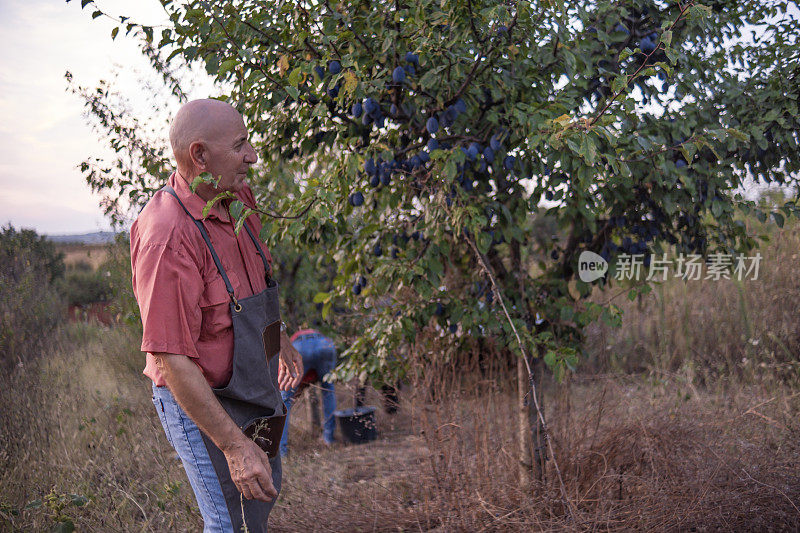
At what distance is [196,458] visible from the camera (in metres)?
1.61

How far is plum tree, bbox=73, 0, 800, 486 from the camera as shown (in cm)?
218

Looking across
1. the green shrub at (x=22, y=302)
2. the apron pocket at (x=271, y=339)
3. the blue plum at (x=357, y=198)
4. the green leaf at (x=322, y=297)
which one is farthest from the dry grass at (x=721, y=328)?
the green shrub at (x=22, y=302)

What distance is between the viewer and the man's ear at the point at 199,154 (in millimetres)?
1604

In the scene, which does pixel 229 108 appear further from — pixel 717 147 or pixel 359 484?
pixel 359 484

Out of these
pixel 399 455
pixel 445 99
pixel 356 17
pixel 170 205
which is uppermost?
pixel 356 17

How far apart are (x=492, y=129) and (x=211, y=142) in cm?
131

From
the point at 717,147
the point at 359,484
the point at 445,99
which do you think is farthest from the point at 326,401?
the point at 717,147

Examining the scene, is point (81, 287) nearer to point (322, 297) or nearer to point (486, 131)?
point (322, 297)

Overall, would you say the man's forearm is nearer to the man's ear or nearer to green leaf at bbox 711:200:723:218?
the man's ear

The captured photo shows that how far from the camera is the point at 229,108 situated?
1.65 meters

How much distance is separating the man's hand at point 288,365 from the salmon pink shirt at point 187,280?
1.36ft

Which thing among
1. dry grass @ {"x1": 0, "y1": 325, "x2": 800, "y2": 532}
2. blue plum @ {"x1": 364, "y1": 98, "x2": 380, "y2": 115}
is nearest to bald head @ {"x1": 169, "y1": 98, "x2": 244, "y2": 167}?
blue plum @ {"x1": 364, "y1": 98, "x2": 380, "y2": 115}

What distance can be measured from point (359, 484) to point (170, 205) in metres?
2.13

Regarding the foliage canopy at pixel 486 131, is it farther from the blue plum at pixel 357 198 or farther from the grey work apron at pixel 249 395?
the grey work apron at pixel 249 395
